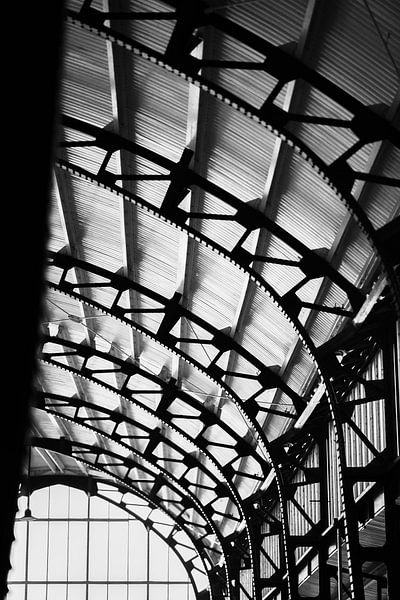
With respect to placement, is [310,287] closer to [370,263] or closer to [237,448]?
[370,263]

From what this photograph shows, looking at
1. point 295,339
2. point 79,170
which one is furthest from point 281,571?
point 79,170

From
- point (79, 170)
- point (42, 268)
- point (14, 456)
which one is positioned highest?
point (79, 170)

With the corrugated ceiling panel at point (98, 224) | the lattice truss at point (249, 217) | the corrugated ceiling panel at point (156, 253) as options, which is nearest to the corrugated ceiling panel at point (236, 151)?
the lattice truss at point (249, 217)

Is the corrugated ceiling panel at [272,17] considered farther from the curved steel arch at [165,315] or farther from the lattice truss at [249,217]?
the curved steel arch at [165,315]

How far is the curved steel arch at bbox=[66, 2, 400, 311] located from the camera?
16.3 meters

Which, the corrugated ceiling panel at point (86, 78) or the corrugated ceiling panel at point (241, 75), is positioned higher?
the corrugated ceiling panel at point (86, 78)

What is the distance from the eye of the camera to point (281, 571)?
40.9m

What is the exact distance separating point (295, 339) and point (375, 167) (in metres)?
11.0

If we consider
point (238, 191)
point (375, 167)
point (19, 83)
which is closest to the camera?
point (19, 83)

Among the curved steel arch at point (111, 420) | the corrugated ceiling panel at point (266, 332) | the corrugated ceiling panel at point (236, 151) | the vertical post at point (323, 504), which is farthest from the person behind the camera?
the curved steel arch at point (111, 420)

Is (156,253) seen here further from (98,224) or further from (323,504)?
(323,504)

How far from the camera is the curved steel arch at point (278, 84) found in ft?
53.4

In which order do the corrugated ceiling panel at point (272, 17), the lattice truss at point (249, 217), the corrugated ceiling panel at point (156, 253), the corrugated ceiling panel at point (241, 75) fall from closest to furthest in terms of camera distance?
the corrugated ceiling panel at point (272, 17), the lattice truss at point (249, 217), the corrugated ceiling panel at point (241, 75), the corrugated ceiling panel at point (156, 253)

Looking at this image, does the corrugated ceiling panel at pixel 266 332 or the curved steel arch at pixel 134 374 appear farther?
the curved steel arch at pixel 134 374
